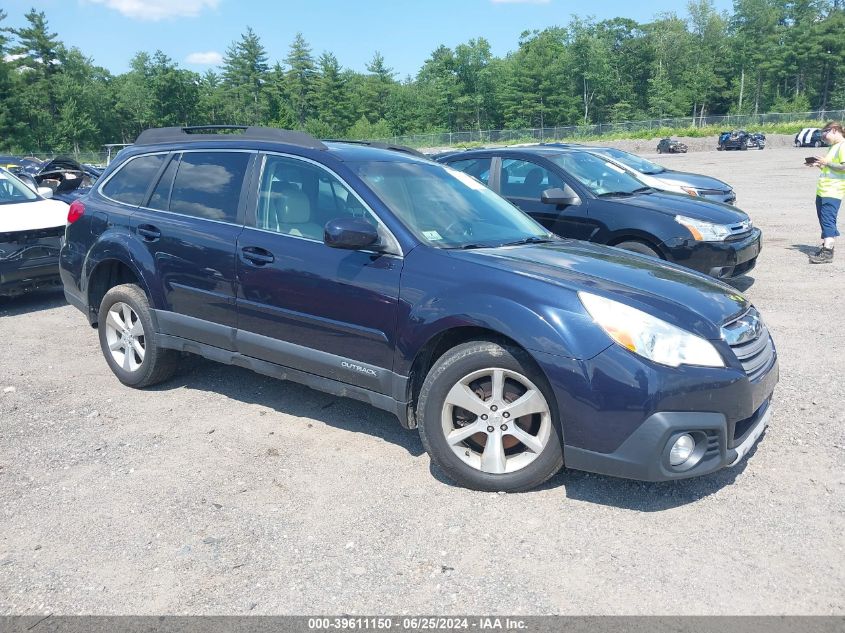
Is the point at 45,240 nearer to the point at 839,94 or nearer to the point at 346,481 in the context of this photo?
the point at 346,481

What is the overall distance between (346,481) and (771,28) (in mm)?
111349

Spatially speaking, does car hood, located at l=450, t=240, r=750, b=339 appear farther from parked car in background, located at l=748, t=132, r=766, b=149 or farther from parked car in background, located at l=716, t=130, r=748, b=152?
parked car in background, located at l=748, t=132, r=766, b=149

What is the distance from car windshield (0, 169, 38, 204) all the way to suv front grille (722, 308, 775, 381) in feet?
28.2

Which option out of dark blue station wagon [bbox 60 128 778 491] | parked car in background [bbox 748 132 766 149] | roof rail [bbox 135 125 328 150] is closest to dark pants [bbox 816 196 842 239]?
dark blue station wagon [bbox 60 128 778 491]

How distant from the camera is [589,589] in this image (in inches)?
116

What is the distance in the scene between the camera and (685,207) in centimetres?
799

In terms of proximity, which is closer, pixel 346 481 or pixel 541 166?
pixel 346 481

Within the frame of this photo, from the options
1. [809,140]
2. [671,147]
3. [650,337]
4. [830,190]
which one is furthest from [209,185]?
[809,140]

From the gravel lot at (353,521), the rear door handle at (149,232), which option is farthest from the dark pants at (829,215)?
the rear door handle at (149,232)

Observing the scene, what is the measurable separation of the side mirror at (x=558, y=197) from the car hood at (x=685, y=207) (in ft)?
1.23

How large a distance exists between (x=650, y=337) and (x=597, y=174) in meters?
5.61

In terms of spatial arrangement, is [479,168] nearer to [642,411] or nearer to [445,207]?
[445,207]

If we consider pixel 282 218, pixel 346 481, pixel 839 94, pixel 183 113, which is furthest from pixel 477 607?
pixel 839 94

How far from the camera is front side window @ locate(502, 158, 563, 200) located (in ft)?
26.7
